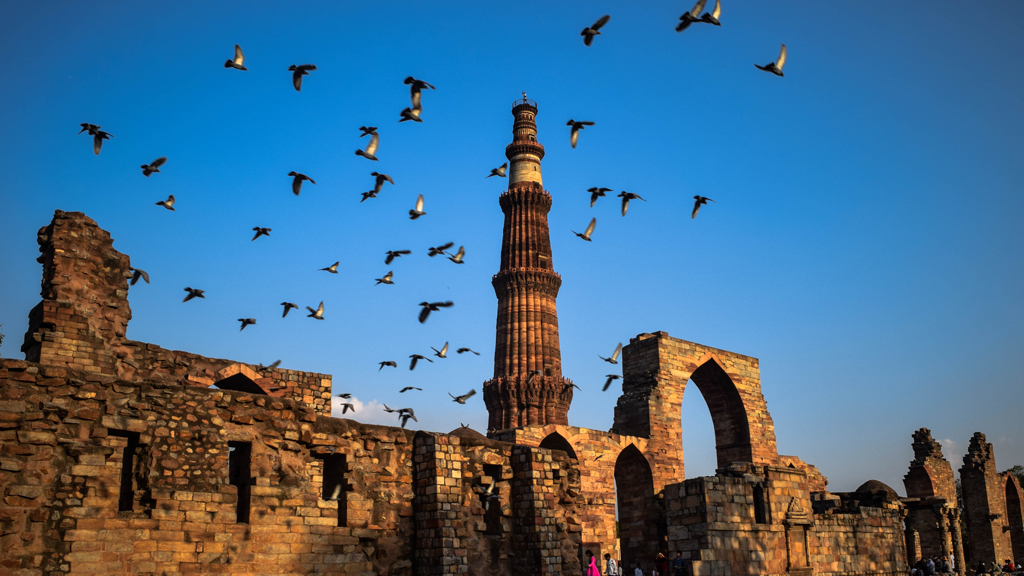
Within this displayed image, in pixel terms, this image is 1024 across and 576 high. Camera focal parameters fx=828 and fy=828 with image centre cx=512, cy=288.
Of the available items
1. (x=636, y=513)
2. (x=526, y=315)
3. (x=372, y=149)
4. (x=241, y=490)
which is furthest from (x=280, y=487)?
(x=526, y=315)

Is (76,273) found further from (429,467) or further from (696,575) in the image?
(696,575)

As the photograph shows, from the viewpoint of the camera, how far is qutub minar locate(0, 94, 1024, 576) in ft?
25.9

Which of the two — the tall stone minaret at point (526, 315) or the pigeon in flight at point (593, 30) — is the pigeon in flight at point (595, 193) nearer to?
the pigeon in flight at point (593, 30)

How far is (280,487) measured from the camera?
940 cm

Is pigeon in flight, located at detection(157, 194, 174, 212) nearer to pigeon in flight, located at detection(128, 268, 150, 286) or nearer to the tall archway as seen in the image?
pigeon in flight, located at detection(128, 268, 150, 286)

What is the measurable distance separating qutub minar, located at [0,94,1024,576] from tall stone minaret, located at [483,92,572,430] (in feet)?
45.0

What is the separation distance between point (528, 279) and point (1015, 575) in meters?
19.8

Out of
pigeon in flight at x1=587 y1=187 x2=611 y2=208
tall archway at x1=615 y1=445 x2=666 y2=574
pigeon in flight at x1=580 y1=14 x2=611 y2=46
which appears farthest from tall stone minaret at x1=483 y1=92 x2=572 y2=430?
pigeon in flight at x1=580 y1=14 x2=611 y2=46

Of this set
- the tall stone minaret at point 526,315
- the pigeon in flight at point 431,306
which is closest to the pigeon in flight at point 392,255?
the pigeon in flight at point 431,306

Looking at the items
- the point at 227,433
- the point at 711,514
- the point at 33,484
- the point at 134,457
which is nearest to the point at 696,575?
the point at 711,514

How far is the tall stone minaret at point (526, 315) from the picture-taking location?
33469 millimetres

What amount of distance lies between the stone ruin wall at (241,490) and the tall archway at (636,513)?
814cm

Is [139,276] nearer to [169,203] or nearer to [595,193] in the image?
[169,203]

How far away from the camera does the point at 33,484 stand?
7.64 metres
